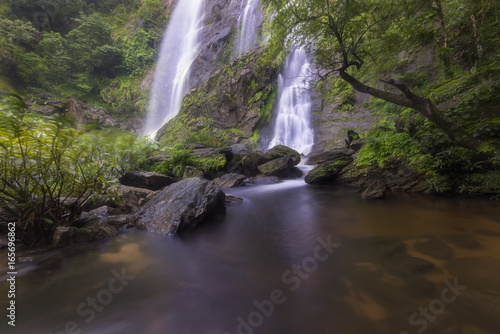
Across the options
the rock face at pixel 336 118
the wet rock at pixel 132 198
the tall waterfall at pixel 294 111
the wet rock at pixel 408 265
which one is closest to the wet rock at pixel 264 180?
the wet rock at pixel 132 198

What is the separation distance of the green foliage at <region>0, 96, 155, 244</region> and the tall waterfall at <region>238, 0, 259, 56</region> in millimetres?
21709

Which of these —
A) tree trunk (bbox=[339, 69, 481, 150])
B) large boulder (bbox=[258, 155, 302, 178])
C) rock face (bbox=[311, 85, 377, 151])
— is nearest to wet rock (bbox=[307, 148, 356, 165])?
large boulder (bbox=[258, 155, 302, 178])

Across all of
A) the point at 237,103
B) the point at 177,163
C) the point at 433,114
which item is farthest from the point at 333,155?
the point at 237,103

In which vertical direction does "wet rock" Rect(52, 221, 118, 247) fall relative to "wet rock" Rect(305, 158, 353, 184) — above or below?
below

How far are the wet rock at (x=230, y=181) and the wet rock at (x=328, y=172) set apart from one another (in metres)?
3.20

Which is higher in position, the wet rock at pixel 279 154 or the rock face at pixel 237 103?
the rock face at pixel 237 103

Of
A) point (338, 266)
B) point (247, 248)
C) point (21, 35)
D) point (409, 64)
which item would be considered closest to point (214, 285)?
point (247, 248)

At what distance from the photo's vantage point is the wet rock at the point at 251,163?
1077 cm

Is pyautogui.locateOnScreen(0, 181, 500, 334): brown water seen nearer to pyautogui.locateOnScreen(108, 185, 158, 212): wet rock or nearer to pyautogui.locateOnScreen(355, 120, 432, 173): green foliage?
pyautogui.locateOnScreen(108, 185, 158, 212): wet rock

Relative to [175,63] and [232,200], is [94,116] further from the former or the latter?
[232,200]

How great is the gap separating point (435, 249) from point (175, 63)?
105ft

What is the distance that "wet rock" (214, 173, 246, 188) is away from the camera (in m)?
9.03

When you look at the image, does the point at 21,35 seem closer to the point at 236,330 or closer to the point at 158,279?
the point at 158,279

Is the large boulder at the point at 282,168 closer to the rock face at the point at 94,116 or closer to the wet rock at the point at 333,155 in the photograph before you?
the wet rock at the point at 333,155
